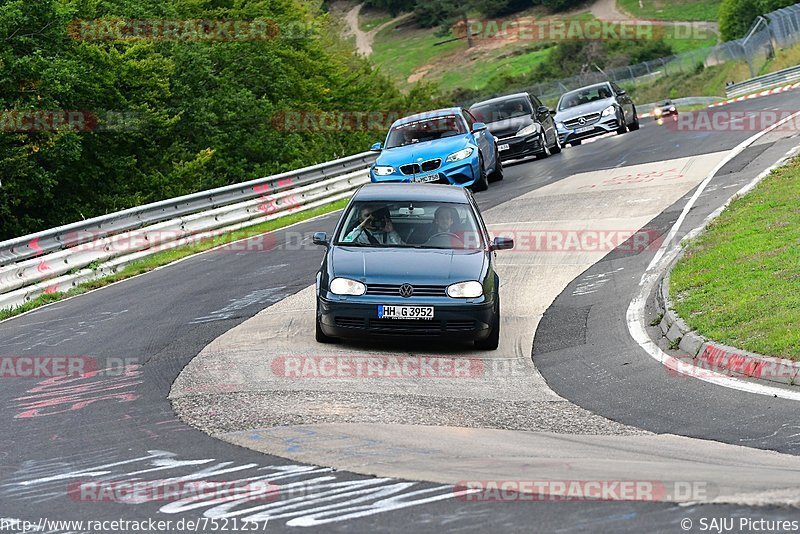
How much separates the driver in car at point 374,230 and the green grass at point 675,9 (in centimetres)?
11022

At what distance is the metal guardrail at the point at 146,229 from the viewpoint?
17.5 metres

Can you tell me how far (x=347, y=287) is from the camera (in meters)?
11.6

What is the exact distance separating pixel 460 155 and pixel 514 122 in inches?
290

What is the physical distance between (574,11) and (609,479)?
128909mm

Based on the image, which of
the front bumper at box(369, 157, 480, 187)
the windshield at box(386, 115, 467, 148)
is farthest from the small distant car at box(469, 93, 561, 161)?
the front bumper at box(369, 157, 480, 187)

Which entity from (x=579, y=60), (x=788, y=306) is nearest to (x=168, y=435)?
(x=788, y=306)

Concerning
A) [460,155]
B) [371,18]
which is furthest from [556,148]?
[371,18]

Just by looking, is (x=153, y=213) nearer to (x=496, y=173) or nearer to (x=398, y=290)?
(x=496, y=173)

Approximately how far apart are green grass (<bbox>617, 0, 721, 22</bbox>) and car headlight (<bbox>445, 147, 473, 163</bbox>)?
98488mm

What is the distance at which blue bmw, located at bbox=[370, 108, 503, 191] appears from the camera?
78.9 ft
